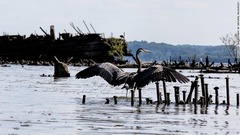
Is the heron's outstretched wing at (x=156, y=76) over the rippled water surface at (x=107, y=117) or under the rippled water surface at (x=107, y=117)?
over

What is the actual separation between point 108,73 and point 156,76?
313cm

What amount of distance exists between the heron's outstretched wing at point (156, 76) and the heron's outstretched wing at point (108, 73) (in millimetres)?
1636

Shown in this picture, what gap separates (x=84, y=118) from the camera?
94.4 ft

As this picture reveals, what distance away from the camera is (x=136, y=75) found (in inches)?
1382

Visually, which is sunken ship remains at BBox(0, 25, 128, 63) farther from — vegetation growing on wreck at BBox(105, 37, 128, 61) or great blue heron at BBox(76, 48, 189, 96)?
great blue heron at BBox(76, 48, 189, 96)

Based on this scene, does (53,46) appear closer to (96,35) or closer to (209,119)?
(96,35)

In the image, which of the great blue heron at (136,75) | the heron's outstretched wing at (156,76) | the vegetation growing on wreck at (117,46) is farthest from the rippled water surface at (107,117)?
the vegetation growing on wreck at (117,46)

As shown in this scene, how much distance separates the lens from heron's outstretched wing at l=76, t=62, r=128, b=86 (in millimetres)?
35906

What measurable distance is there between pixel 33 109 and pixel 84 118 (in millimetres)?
4292

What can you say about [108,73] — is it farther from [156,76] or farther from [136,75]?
[156,76]

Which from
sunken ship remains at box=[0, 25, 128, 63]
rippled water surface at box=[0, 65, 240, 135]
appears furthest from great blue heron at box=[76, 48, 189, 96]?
sunken ship remains at box=[0, 25, 128, 63]

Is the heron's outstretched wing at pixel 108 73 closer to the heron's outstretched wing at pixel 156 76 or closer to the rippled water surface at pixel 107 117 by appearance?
the rippled water surface at pixel 107 117

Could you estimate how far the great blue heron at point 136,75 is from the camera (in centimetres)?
3397

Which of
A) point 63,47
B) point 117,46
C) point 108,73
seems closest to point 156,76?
point 108,73
